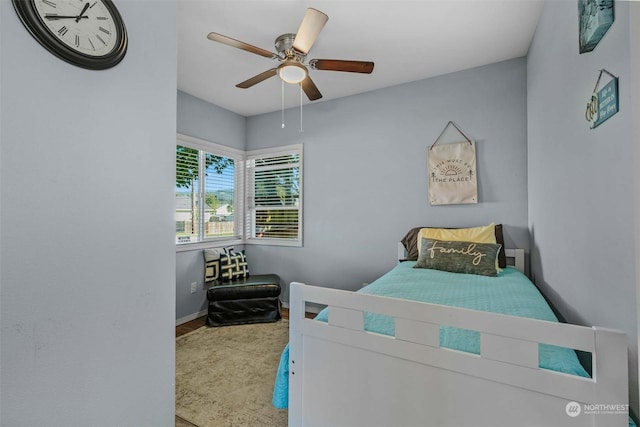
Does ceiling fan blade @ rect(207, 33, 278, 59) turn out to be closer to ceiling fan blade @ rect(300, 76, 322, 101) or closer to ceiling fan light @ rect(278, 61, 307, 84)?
ceiling fan light @ rect(278, 61, 307, 84)

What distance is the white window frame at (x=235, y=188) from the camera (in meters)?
3.30

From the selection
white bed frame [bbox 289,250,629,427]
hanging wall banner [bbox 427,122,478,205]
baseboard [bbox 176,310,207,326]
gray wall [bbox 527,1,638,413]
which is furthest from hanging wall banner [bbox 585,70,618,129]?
baseboard [bbox 176,310,207,326]

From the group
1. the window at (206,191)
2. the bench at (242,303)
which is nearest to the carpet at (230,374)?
the bench at (242,303)

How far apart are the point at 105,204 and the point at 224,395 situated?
150 cm

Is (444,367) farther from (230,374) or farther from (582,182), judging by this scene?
(230,374)

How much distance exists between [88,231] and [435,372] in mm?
1304

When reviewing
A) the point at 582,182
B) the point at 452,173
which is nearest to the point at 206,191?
the point at 452,173

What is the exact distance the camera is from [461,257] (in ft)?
7.50

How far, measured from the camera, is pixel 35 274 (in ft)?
2.95

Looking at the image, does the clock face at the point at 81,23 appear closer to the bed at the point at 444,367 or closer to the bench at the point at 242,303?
the bed at the point at 444,367

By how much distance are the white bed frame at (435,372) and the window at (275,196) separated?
8.08 feet

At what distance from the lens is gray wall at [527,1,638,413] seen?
2.97 feet

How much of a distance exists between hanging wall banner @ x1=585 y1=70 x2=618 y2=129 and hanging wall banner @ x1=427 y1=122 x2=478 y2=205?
5.17 feet

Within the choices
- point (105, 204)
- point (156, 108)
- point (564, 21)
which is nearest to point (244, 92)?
point (156, 108)
